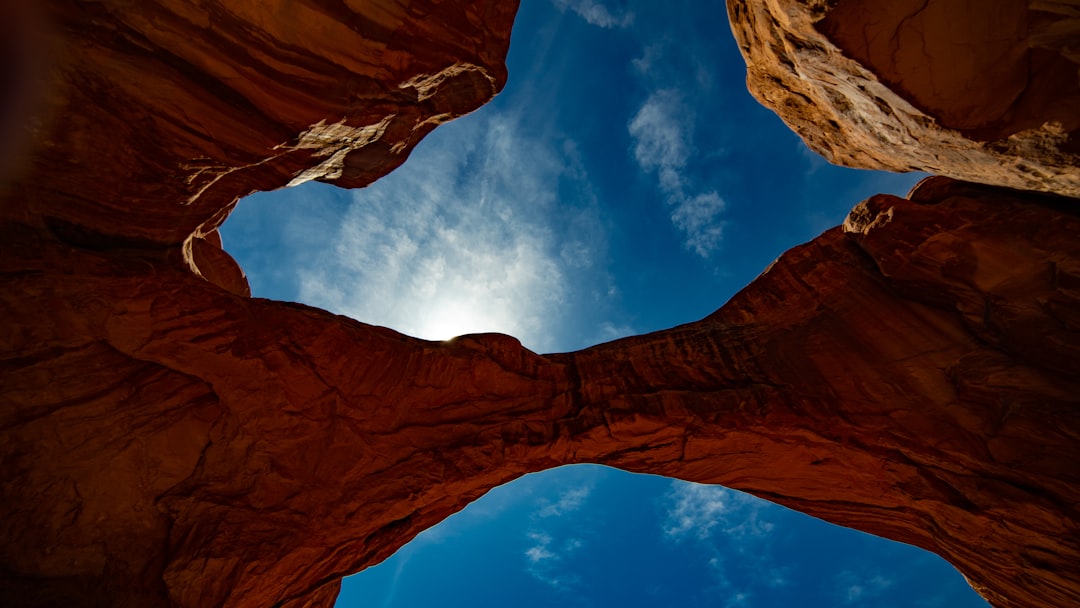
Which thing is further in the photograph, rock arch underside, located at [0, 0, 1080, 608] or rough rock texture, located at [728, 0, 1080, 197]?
rock arch underside, located at [0, 0, 1080, 608]

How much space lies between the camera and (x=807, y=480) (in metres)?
10.8

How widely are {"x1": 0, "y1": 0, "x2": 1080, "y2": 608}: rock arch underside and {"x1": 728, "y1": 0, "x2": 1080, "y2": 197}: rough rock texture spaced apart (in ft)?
0.13

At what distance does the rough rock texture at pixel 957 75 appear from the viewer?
571cm

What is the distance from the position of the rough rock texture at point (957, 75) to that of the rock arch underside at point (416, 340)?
0.13 feet

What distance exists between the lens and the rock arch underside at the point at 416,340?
7.17 m

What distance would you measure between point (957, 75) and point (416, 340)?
11.2 m

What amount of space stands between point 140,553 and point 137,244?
601cm

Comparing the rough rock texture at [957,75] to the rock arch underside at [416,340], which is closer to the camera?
the rough rock texture at [957,75]

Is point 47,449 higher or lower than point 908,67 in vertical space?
lower

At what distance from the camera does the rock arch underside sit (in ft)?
23.5

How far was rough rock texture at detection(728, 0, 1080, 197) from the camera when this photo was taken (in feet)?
18.7

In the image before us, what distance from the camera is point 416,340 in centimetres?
1131

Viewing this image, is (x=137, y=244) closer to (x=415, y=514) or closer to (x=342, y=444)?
(x=342, y=444)

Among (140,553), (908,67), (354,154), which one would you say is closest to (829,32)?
(908,67)
